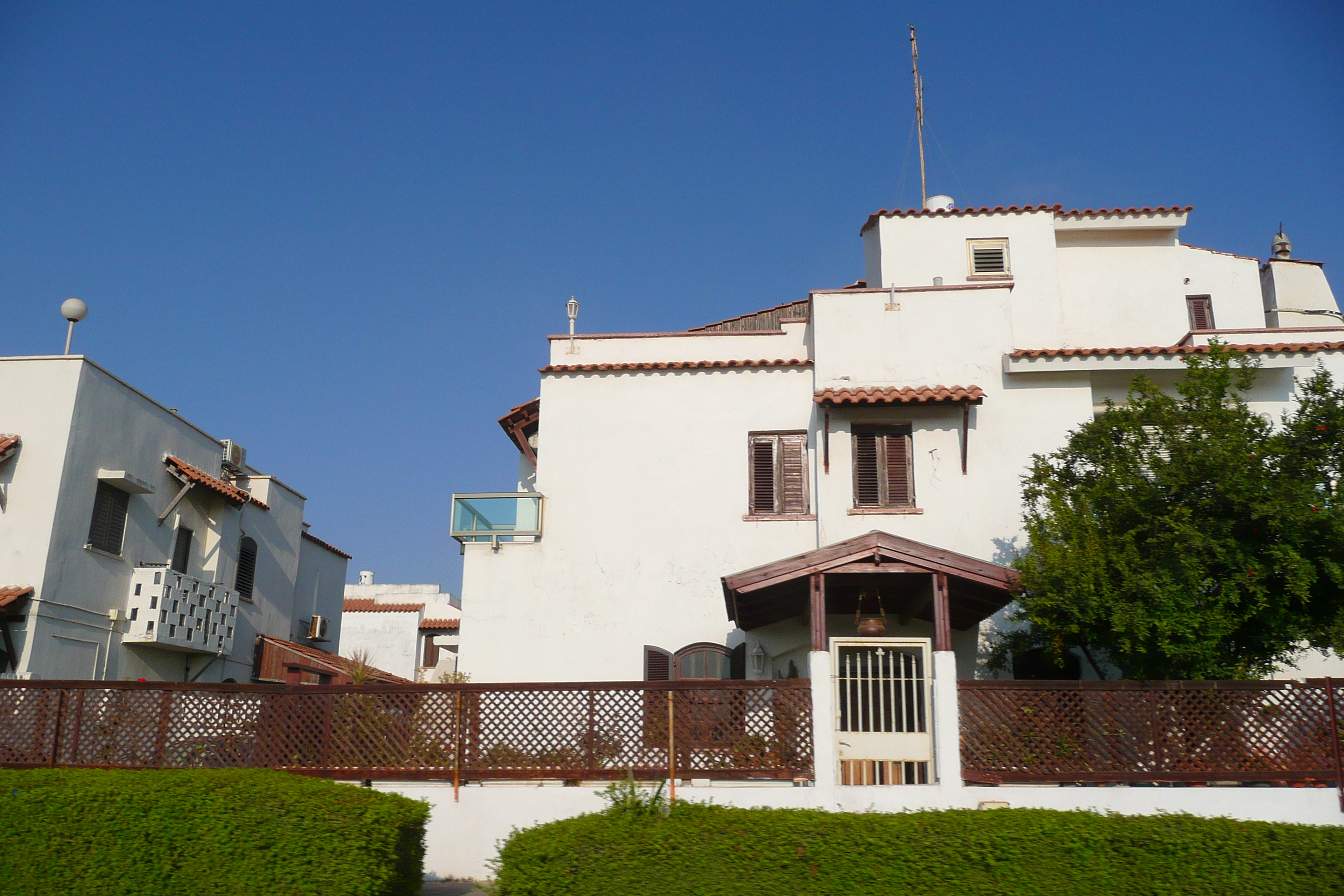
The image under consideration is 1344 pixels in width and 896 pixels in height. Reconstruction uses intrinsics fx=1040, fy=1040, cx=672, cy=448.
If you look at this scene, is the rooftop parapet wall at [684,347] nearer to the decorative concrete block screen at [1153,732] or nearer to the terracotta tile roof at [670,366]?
the terracotta tile roof at [670,366]

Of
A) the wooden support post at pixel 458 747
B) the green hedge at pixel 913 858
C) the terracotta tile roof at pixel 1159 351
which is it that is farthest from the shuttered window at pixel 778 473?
the green hedge at pixel 913 858

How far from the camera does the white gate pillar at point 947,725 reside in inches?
424

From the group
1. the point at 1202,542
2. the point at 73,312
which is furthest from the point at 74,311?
the point at 1202,542

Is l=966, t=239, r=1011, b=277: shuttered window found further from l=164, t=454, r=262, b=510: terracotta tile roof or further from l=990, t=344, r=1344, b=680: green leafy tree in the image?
l=164, t=454, r=262, b=510: terracotta tile roof

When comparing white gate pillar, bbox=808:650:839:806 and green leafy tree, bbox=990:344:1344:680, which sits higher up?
green leafy tree, bbox=990:344:1344:680

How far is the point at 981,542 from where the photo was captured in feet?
49.0

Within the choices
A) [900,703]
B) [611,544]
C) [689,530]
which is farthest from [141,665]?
[900,703]

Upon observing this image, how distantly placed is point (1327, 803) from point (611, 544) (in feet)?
31.3

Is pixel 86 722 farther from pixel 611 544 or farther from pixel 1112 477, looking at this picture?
pixel 1112 477

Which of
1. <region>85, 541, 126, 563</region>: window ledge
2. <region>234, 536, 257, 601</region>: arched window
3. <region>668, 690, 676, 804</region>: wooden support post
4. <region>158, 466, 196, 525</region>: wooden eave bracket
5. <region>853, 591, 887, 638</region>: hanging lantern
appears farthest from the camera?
<region>234, 536, 257, 601</region>: arched window

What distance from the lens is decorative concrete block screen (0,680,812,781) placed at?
1105 cm

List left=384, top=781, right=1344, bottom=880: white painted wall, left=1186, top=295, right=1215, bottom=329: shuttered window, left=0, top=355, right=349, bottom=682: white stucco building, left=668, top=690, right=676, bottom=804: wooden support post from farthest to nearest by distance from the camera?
left=1186, top=295, right=1215, bottom=329: shuttered window
left=0, top=355, right=349, bottom=682: white stucco building
left=668, top=690, right=676, bottom=804: wooden support post
left=384, top=781, right=1344, bottom=880: white painted wall

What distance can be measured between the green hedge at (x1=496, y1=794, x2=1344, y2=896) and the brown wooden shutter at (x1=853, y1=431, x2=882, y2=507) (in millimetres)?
7392

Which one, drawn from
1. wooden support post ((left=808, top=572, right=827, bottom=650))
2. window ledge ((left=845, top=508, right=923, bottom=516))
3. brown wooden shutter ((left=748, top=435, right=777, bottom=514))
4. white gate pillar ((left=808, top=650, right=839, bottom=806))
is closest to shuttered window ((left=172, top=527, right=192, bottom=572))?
brown wooden shutter ((left=748, top=435, right=777, bottom=514))
